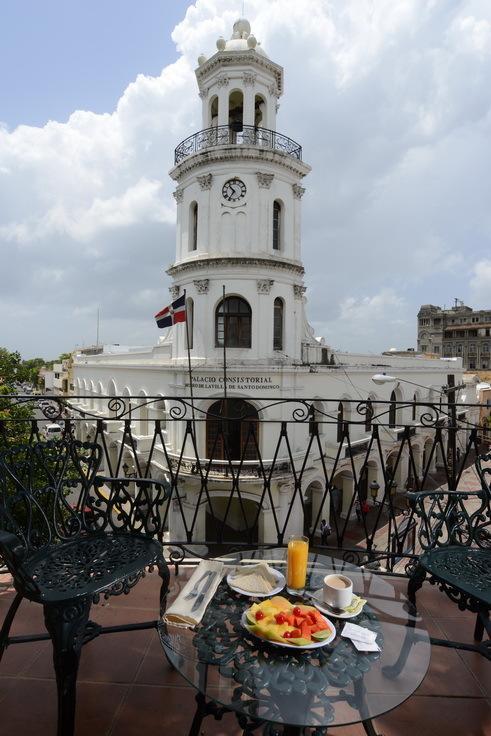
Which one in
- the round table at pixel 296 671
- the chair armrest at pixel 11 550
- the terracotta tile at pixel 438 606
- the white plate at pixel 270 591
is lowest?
the terracotta tile at pixel 438 606

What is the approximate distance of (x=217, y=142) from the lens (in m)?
17.8

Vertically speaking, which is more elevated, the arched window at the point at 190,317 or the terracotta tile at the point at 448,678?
the arched window at the point at 190,317

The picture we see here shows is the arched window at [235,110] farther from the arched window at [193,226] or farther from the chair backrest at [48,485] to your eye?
the chair backrest at [48,485]

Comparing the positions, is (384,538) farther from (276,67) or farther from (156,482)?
(276,67)

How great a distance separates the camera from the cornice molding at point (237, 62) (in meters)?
17.1

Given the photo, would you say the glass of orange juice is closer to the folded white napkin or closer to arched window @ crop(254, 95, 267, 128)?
the folded white napkin

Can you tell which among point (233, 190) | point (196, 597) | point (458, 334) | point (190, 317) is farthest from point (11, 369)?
point (458, 334)

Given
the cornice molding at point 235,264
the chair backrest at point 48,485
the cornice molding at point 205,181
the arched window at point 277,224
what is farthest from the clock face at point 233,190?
the chair backrest at point 48,485

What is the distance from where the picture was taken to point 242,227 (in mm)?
16953

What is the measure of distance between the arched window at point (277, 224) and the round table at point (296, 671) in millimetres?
16944

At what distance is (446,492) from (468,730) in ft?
4.44

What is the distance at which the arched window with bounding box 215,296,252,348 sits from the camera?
1684 cm

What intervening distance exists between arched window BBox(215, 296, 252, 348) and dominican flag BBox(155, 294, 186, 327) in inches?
71.5

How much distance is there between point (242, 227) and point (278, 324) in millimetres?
4284
